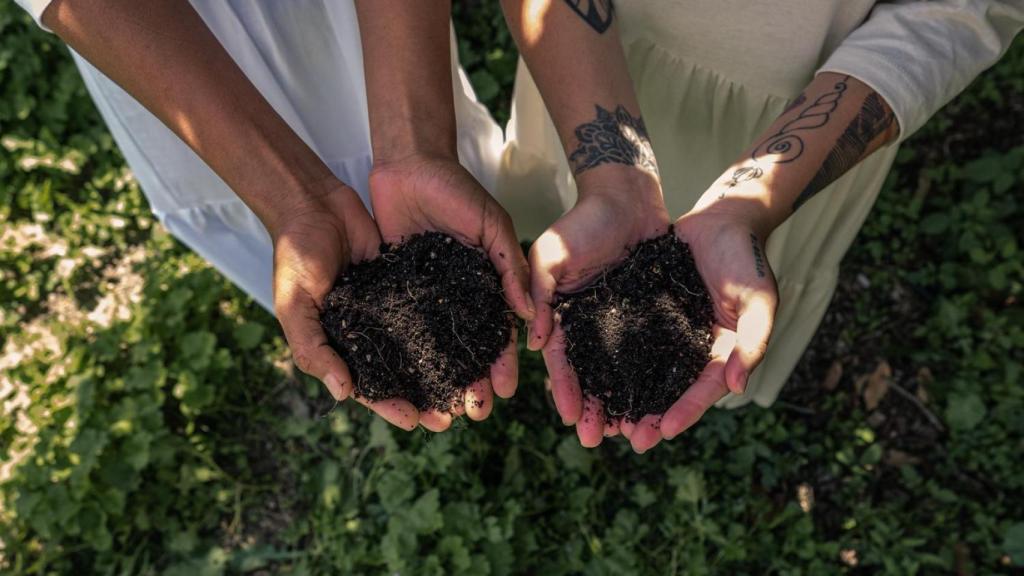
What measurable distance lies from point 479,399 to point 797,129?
3.97 ft

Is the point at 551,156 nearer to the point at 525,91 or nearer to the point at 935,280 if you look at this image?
the point at 525,91

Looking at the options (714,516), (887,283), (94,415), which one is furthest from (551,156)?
(94,415)

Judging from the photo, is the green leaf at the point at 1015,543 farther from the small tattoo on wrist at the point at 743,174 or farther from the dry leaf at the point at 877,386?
the small tattoo on wrist at the point at 743,174

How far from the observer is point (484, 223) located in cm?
226

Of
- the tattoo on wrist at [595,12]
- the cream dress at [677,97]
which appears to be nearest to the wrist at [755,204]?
the cream dress at [677,97]

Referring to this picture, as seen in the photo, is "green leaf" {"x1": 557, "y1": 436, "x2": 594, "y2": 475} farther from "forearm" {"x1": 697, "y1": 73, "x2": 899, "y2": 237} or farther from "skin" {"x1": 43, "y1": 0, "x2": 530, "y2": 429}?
"forearm" {"x1": 697, "y1": 73, "x2": 899, "y2": 237}

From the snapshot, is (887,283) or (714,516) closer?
(714,516)

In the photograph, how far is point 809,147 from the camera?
210 centimetres

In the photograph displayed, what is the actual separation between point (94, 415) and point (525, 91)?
2382 millimetres

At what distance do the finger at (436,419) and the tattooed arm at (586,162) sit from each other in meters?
0.34

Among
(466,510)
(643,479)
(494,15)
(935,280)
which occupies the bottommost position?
(935,280)

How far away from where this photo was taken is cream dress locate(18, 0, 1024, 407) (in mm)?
2031

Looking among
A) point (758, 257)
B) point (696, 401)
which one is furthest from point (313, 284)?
point (758, 257)

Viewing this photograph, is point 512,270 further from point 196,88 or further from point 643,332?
point 196,88
